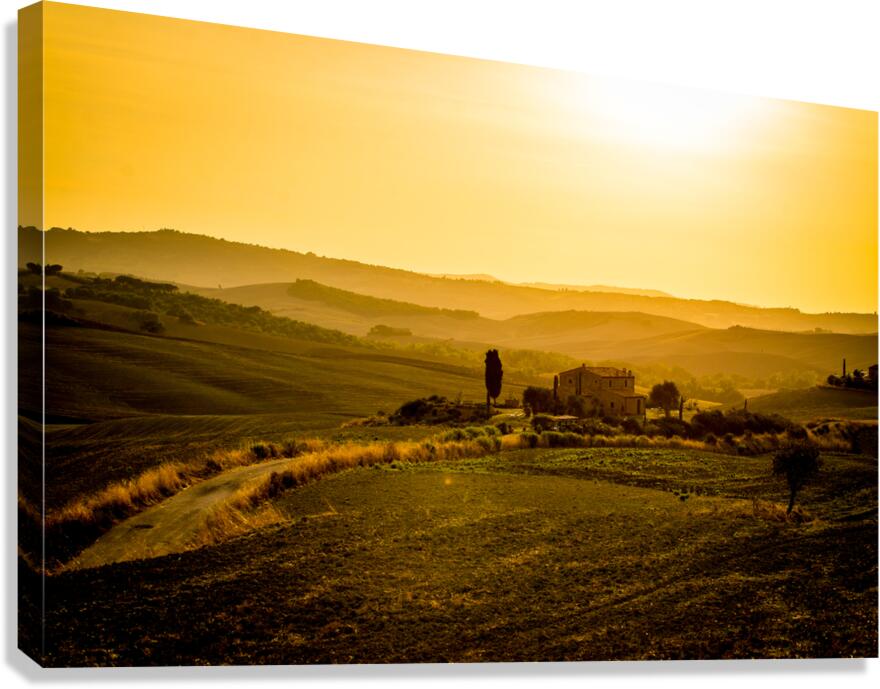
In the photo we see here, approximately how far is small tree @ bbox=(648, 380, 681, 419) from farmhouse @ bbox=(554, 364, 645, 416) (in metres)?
0.10

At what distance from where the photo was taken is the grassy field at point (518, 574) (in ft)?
21.5

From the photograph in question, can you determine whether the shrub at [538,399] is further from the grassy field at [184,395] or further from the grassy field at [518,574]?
the grassy field at [518,574]

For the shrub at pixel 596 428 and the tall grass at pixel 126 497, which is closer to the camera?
the tall grass at pixel 126 497

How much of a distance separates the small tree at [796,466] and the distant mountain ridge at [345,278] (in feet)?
3.33

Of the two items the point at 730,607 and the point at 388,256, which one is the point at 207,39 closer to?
the point at 388,256

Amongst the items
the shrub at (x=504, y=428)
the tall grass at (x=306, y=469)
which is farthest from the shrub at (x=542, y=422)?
the tall grass at (x=306, y=469)

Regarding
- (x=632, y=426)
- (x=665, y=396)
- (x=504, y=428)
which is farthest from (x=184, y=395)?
(x=665, y=396)

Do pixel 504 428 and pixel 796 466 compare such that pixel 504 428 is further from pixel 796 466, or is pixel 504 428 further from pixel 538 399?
pixel 796 466

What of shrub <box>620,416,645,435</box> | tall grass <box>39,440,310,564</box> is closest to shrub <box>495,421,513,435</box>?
shrub <box>620,416,645,435</box>

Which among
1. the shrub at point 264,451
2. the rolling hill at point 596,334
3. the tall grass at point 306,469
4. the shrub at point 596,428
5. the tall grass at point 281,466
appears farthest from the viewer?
the shrub at point 596,428

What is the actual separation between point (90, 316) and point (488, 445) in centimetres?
288

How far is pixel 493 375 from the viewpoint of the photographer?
795cm

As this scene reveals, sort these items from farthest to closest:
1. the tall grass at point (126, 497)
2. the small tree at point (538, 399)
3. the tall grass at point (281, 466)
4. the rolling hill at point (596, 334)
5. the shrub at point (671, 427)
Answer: the shrub at point (671, 427)
the small tree at point (538, 399)
the rolling hill at point (596, 334)
the tall grass at point (281, 466)
the tall grass at point (126, 497)

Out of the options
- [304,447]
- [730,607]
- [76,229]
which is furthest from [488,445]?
[76,229]
